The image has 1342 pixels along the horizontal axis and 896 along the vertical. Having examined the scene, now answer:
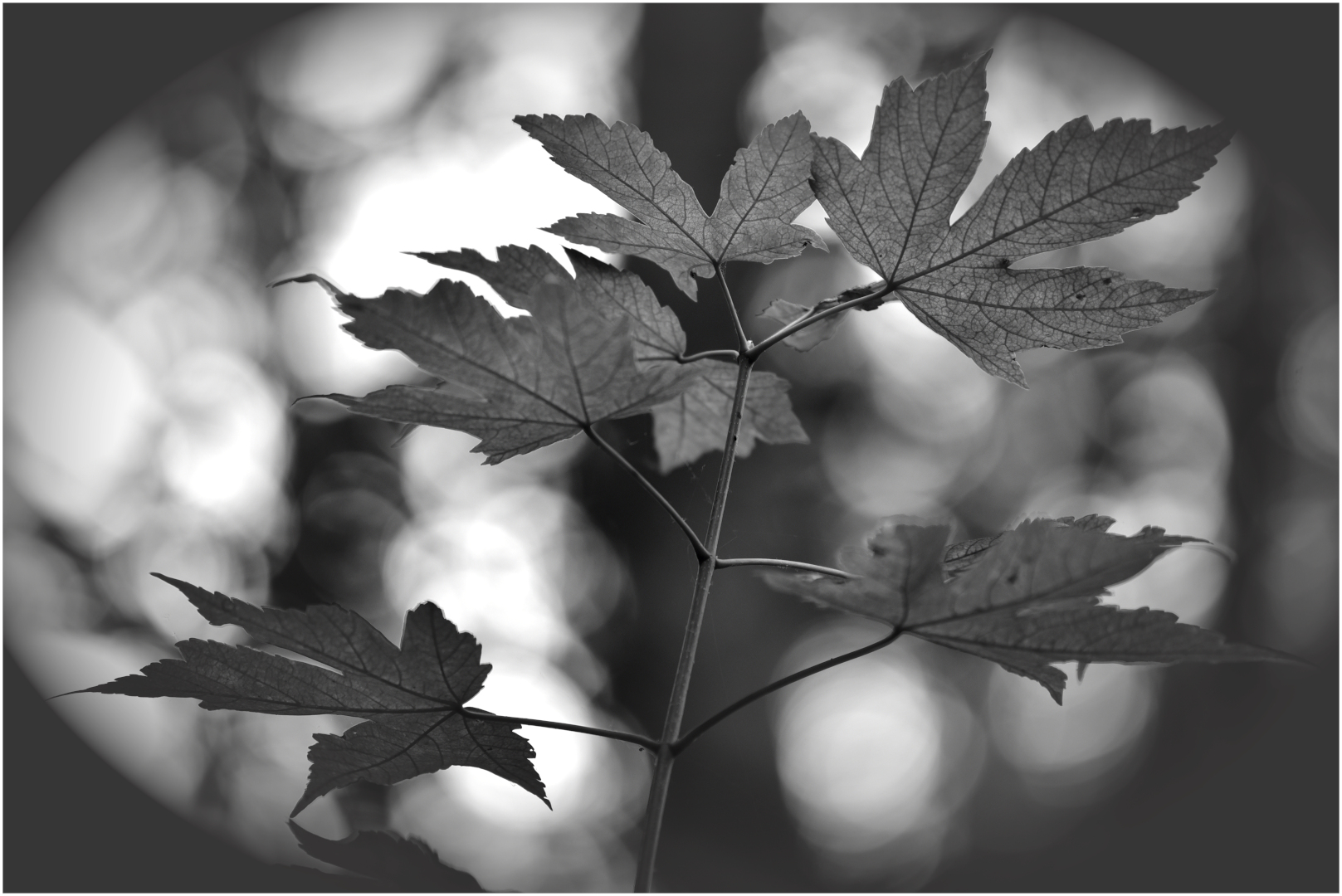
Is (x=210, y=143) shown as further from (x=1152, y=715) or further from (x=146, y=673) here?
(x=1152, y=715)

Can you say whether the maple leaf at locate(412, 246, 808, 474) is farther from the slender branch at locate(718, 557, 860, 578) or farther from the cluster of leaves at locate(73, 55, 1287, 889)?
the slender branch at locate(718, 557, 860, 578)

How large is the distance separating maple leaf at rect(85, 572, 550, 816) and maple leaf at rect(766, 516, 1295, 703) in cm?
26

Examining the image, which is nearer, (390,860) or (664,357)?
(390,860)

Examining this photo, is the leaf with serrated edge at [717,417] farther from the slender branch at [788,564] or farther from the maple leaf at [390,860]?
the maple leaf at [390,860]

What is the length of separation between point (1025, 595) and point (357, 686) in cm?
46

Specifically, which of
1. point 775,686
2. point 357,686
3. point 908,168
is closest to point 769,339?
point 908,168

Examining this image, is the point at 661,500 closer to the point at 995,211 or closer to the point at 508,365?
the point at 508,365

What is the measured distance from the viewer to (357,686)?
60cm

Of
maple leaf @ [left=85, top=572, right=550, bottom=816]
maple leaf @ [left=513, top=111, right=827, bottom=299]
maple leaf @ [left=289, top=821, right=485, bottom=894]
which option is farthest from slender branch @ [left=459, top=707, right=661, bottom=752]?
maple leaf @ [left=513, top=111, right=827, bottom=299]

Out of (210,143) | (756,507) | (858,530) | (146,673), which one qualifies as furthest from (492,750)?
(210,143)

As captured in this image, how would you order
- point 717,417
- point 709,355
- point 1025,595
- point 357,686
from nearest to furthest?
point 1025,595, point 357,686, point 709,355, point 717,417

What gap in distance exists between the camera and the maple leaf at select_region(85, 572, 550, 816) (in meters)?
0.55

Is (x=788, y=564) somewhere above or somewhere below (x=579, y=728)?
above

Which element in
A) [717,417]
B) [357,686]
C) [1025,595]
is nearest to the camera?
[1025,595]
